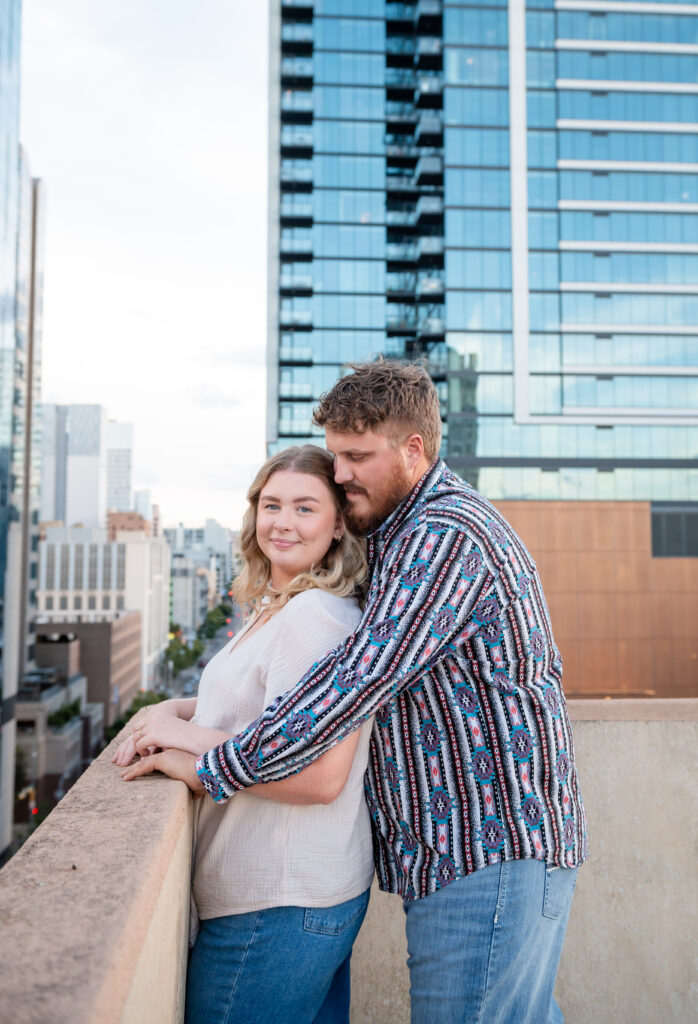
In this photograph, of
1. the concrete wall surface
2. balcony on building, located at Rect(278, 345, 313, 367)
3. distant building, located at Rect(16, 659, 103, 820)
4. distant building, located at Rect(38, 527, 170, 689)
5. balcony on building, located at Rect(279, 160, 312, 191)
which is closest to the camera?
the concrete wall surface

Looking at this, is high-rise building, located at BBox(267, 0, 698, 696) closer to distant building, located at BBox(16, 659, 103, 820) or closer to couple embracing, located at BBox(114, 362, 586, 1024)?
distant building, located at BBox(16, 659, 103, 820)

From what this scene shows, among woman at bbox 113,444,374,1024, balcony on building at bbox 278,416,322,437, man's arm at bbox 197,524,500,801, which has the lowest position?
woman at bbox 113,444,374,1024

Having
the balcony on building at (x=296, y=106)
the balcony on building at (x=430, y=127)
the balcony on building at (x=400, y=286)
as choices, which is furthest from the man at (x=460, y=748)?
the balcony on building at (x=296, y=106)

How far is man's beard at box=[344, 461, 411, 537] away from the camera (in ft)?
5.68

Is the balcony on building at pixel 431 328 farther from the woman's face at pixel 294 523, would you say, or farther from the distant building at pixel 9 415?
the woman's face at pixel 294 523

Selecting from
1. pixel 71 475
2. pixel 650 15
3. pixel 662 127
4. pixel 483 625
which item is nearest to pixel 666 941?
pixel 483 625

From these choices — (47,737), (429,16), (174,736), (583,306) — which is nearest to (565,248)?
(583,306)

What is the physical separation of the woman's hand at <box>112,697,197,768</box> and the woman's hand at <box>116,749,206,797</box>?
74 millimetres

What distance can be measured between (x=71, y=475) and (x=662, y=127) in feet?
536

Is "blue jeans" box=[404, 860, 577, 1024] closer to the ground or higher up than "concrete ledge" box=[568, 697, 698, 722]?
closer to the ground

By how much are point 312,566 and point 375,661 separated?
548 millimetres

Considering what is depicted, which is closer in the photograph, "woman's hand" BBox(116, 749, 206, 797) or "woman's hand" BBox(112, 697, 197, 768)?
"woman's hand" BBox(116, 749, 206, 797)

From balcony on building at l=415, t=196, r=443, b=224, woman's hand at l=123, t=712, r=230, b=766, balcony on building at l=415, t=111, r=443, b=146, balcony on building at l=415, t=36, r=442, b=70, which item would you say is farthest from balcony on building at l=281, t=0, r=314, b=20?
woman's hand at l=123, t=712, r=230, b=766

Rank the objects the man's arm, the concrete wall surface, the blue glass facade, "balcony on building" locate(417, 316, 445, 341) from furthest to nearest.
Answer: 1. "balcony on building" locate(417, 316, 445, 341)
2. the blue glass facade
3. the concrete wall surface
4. the man's arm
